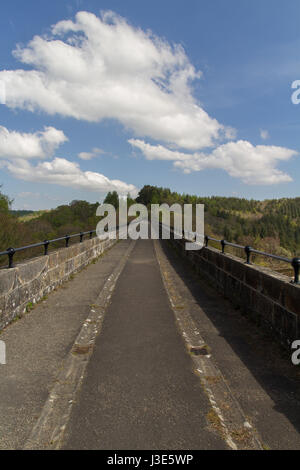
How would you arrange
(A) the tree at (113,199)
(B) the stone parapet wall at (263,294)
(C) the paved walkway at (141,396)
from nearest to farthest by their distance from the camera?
1. (C) the paved walkway at (141,396)
2. (B) the stone parapet wall at (263,294)
3. (A) the tree at (113,199)

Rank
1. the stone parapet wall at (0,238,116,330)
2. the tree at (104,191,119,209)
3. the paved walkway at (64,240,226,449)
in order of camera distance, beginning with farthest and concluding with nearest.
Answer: the tree at (104,191,119,209) → the stone parapet wall at (0,238,116,330) → the paved walkway at (64,240,226,449)

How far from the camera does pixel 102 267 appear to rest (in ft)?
39.9

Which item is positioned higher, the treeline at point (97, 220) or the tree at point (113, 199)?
the tree at point (113, 199)

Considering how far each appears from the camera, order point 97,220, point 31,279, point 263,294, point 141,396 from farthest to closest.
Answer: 1. point 97,220
2. point 31,279
3. point 263,294
4. point 141,396

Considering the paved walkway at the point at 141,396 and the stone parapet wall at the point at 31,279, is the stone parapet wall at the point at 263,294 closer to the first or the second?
the paved walkway at the point at 141,396

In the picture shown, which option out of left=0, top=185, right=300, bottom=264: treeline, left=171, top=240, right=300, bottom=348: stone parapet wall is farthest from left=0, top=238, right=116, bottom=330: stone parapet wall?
left=0, top=185, right=300, bottom=264: treeline

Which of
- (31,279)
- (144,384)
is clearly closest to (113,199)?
(31,279)

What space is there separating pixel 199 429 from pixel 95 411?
97cm

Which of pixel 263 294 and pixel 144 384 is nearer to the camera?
pixel 144 384

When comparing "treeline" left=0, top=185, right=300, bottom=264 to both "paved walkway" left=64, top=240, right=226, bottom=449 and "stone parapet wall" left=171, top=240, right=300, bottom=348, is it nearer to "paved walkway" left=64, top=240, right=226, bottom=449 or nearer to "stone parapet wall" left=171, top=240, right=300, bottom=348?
"stone parapet wall" left=171, top=240, right=300, bottom=348

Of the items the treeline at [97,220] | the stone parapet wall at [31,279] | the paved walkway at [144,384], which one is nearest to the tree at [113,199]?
the treeline at [97,220]

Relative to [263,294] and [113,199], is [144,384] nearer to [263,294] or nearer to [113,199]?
[263,294]


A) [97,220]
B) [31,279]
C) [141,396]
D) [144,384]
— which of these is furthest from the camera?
[97,220]

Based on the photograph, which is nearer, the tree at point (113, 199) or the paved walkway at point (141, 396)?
the paved walkway at point (141, 396)
